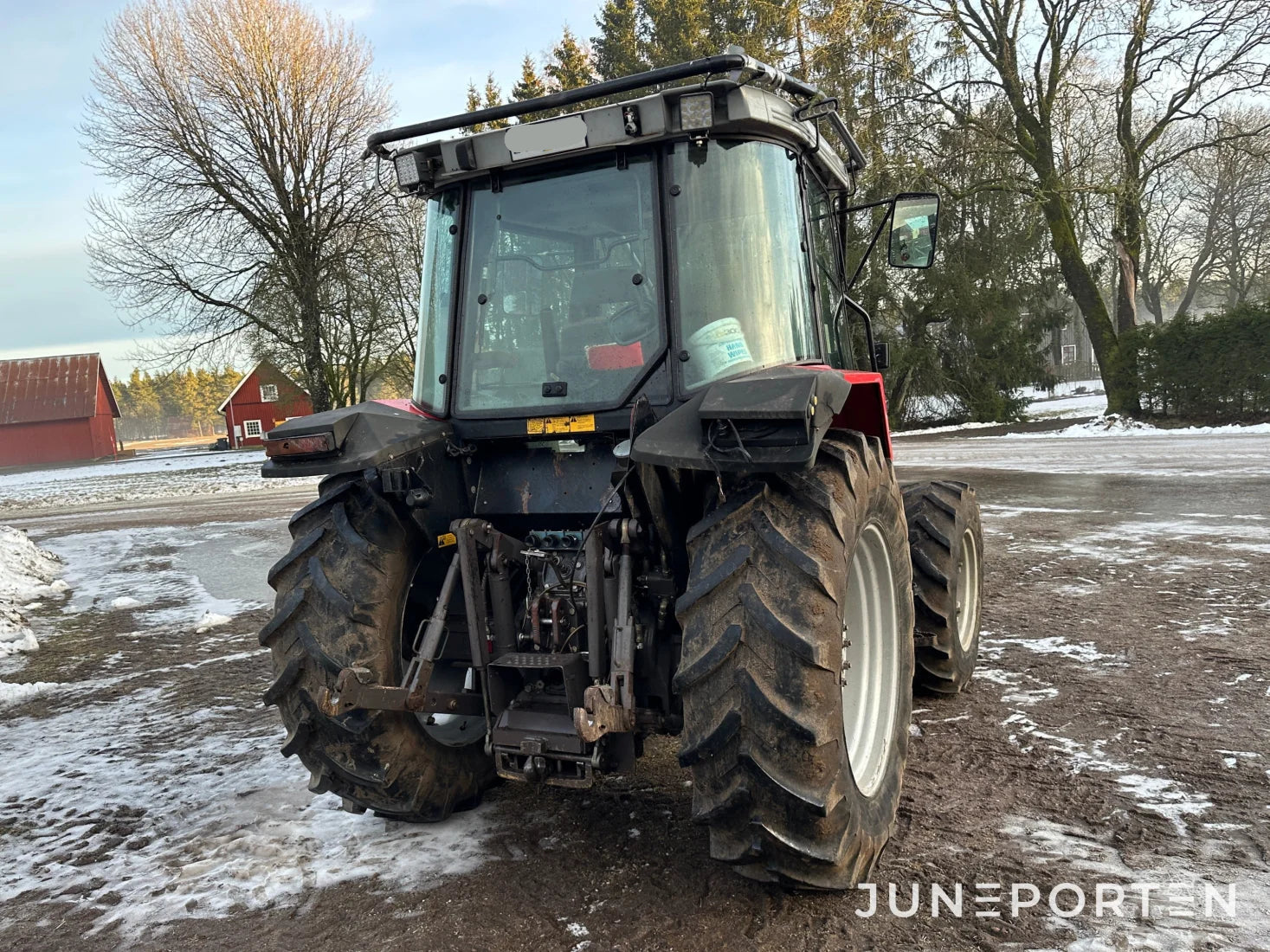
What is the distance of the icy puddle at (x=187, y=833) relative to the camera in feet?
10.1

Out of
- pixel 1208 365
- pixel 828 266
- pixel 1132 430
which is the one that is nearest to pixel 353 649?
pixel 828 266

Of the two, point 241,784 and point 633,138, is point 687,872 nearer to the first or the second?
point 241,784

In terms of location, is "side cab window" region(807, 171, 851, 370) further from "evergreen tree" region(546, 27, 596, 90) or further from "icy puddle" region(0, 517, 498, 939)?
A: "evergreen tree" region(546, 27, 596, 90)

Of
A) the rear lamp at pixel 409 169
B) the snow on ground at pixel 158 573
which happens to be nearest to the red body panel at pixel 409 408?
the rear lamp at pixel 409 169

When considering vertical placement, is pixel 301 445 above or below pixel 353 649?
above

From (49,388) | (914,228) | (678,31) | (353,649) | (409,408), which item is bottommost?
(353,649)

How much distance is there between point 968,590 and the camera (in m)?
4.92

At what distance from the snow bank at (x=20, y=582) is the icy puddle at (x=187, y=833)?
255 centimetres

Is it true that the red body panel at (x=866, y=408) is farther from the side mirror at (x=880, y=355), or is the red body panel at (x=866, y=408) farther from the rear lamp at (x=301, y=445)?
the rear lamp at (x=301, y=445)

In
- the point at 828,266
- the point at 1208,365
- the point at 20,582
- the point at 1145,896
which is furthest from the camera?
the point at 1208,365

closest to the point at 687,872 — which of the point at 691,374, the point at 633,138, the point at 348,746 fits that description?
the point at 348,746

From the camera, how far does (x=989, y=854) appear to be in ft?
9.75

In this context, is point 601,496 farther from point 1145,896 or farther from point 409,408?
point 1145,896

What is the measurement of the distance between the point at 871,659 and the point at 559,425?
1.40 metres
